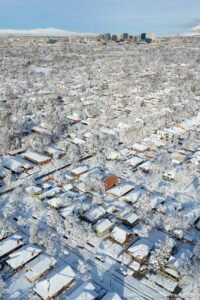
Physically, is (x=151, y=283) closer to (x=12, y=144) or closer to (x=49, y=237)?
(x=49, y=237)

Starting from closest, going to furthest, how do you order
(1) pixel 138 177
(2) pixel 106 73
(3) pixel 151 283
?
1. (3) pixel 151 283
2. (1) pixel 138 177
3. (2) pixel 106 73

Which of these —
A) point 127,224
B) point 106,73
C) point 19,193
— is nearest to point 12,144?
point 19,193

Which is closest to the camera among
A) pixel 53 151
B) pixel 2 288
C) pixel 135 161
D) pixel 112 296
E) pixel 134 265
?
pixel 112 296

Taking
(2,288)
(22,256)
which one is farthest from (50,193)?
(2,288)

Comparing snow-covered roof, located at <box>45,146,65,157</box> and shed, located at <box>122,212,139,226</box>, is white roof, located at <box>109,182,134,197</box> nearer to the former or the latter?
shed, located at <box>122,212,139,226</box>

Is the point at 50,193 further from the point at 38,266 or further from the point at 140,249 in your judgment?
the point at 140,249

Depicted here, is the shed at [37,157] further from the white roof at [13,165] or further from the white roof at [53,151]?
the white roof at [13,165]

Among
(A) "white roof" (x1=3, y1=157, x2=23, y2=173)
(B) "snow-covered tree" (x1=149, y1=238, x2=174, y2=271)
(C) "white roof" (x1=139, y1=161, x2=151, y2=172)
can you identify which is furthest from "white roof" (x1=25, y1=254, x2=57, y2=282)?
(C) "white roof" (x1=139, y1=161, x2=151, y2=172)
